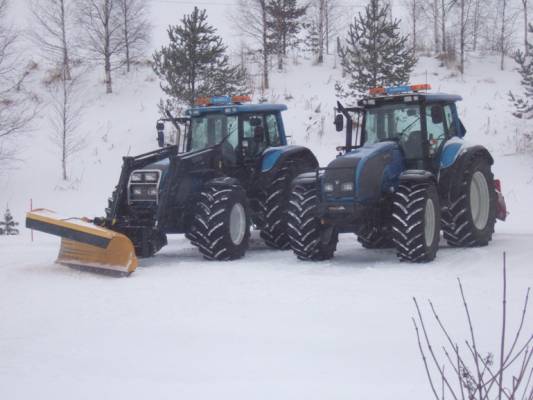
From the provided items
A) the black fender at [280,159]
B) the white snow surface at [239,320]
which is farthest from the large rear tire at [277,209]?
the white snow surface at [239,320]

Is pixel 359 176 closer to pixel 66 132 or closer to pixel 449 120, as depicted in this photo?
pixel 449 120

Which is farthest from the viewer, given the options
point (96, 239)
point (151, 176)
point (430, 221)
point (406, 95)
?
point (406, 95)

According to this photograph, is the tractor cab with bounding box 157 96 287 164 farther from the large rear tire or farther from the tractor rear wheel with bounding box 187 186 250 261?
the tractor rear wheel with bounding box 187 186 250 261

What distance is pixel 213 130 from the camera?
1183 centimetres

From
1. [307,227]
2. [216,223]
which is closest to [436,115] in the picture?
[307,227]

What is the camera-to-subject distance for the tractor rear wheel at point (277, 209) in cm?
1157

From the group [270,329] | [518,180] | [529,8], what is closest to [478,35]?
[529,8]

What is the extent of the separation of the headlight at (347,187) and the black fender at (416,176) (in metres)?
0.75

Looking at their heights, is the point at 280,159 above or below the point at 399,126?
below

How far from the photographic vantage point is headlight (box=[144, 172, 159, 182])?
10211mm

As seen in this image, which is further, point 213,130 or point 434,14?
point 434,14

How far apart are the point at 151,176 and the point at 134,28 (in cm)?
2723

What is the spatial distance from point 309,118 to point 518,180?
28.0 ft

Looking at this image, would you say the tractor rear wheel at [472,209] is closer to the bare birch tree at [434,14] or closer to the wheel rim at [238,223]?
the wheel rim at [238,223]
